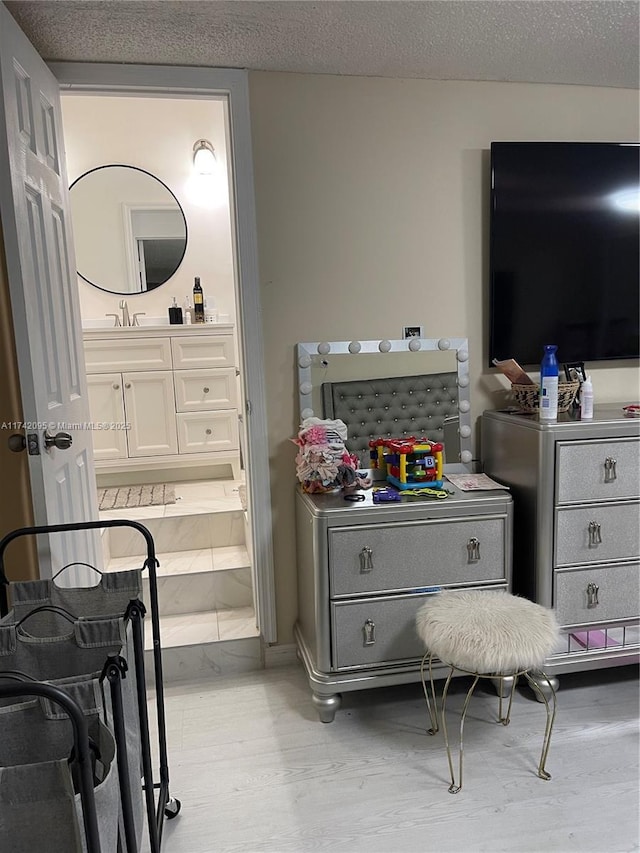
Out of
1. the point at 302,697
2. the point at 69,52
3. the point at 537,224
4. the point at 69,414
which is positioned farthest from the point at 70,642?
the point at 537,224

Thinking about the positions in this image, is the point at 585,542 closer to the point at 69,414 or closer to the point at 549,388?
the point at 549,388

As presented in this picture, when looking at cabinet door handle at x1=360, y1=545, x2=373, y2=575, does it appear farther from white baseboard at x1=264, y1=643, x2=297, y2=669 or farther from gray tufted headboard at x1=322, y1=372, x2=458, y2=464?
white baseboard at x1=264, y1=643, x2=297, y2=669

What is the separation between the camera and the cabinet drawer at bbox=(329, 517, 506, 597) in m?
2.11

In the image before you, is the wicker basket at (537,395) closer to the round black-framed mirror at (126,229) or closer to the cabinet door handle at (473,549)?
the cabinet door handle at (473,549)

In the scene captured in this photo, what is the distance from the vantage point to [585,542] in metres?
2.22

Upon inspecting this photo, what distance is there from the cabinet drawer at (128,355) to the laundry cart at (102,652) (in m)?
2.12

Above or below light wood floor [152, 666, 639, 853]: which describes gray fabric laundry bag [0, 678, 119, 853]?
above

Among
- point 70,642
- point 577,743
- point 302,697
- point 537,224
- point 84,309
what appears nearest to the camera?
point 70,642

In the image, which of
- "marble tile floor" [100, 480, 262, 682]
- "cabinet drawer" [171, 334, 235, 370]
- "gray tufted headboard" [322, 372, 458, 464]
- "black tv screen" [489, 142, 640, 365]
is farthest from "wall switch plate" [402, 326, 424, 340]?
"cabinet drawer" [171, 334, 235, 370]

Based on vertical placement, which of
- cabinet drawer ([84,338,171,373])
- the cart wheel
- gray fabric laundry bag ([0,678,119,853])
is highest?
cabinet drawer ([84,338,171,373])

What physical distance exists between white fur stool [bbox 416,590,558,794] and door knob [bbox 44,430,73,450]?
4.00ft

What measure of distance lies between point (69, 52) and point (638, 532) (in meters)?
2.58

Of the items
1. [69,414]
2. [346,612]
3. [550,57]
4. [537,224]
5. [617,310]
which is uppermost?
[550,57]

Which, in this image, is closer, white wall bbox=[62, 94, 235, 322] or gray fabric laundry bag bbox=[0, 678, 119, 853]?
gray fabric laundry bag bbox=[0, 678, 119, 853]
